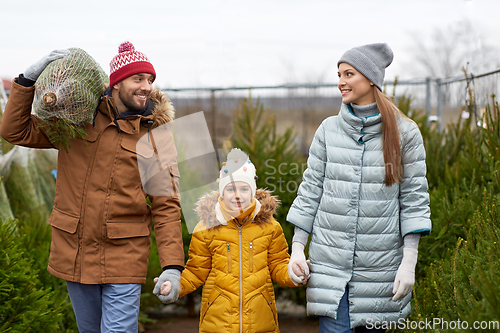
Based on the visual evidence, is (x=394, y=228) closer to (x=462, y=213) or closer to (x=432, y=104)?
(x=462, y=213)

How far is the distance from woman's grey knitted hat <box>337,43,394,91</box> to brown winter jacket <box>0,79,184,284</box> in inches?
43.0

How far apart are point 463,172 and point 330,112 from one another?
4.81 m

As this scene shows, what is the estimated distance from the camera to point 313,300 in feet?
8.04

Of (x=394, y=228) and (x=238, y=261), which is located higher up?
(x=394, y=228)

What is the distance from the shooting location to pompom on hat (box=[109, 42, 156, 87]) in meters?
2.57

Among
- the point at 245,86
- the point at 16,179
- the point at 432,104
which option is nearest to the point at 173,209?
the point at 16,179

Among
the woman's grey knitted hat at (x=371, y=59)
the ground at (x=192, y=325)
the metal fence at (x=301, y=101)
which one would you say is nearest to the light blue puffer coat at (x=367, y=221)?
the woman's grey knitted hat at (x=371, y=59)

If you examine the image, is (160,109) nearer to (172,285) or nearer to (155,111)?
(155,111)

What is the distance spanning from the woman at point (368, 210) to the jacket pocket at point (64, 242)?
119cm

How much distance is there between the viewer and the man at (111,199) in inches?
96.7

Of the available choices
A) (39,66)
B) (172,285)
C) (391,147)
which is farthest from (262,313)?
(39,66)

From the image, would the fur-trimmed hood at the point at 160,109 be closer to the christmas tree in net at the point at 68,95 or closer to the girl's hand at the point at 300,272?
the christmas tree in net at the point at 68,95

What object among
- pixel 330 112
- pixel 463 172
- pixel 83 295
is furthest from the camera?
pixel 330 112

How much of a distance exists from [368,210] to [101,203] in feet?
4.54
